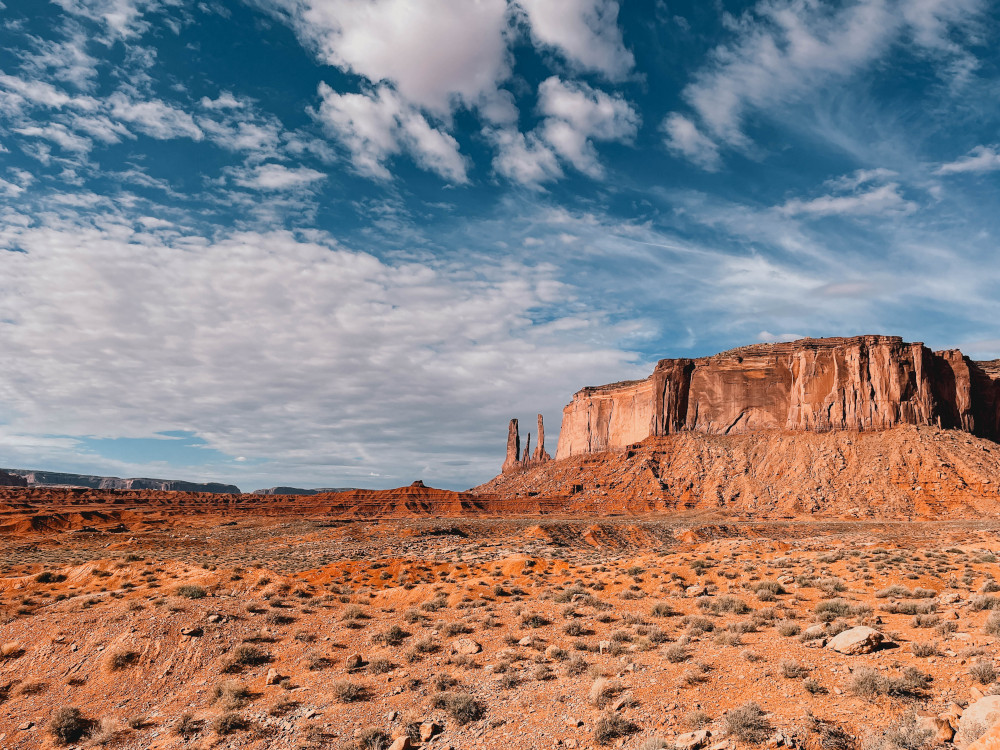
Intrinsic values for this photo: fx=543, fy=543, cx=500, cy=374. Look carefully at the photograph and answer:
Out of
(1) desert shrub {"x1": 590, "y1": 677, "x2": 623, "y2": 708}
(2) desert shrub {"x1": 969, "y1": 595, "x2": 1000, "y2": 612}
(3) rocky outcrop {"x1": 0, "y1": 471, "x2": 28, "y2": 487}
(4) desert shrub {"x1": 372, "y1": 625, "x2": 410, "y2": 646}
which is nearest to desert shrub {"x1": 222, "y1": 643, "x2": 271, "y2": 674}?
(4) desert shrub {"x1": 372, "y1": 625, "x2": 410, "y2": 646}

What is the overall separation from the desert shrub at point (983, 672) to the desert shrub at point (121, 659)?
15.2 meters

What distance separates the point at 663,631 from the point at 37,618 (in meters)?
16.1

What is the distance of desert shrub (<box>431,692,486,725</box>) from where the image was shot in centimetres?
855

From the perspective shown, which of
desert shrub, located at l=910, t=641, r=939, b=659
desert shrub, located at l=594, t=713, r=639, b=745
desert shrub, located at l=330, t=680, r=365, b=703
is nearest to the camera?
desert shrub, located at l=594, t=713, r=639, b=745

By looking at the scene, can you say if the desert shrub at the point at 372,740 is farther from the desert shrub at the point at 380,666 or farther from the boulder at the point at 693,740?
the boulder at the point at 693,740

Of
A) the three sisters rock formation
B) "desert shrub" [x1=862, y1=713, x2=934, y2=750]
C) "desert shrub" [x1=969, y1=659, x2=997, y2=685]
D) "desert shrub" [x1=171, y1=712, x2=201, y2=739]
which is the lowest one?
"desert shrub" [x1=171, y1=712, x2=201, y2=739]

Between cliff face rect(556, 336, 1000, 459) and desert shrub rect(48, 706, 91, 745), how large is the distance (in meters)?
87.8

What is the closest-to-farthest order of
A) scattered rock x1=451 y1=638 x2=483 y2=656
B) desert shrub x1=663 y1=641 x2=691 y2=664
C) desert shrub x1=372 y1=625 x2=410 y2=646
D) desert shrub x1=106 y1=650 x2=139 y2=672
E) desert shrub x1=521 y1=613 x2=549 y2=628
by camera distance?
desert shrub x1=663 y1=641 x2=691 y2=664
scattered rock x1=451 y1=638 x2=483 y2=656
desert shrub x1=106 y1=650 x2=139 y2=672
desert shrub x1=372 y1=625 x2=410 y2=646
desert shrub x1=521 y1=613 x2=549 y2=628

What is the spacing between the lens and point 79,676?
37.9 feet

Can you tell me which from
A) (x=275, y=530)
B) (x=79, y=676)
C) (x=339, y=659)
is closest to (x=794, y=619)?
(x=339, y=659)

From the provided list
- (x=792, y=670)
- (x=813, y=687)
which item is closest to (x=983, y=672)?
(x=813, y=687)

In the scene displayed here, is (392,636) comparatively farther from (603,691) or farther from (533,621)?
(603,691)

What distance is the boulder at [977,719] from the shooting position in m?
5.73

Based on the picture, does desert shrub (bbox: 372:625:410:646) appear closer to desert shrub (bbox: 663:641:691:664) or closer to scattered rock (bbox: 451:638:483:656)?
scattered rock (bbox: 451:638:483:656)
